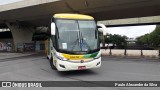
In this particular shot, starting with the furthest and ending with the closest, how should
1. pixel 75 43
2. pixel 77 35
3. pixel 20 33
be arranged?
pixel 20 33 → pixel 77 35 → pixel 75 43

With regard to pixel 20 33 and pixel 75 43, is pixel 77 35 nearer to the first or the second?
pixel 75 43

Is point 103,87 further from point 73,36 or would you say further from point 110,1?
point 110,1

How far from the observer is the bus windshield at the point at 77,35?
11.8 metres

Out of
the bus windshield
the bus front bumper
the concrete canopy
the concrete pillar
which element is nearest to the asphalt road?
the bus front bumper

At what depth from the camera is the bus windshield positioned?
11.8 m

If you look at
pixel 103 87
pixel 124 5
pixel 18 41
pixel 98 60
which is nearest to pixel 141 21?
pixel 124 5

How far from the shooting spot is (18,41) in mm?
51531

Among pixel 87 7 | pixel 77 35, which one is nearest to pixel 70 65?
pixel 77 35

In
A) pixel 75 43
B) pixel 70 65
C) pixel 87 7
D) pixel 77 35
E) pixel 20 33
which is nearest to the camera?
pixel 70 65

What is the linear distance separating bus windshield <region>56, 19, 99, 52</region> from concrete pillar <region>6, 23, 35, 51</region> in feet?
126

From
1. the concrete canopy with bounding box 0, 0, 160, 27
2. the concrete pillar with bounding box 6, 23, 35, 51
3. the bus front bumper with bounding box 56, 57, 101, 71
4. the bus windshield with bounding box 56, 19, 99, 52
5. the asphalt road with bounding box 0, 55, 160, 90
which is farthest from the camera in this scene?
the concrete pillar with bounding box 6, 23, 35, 51

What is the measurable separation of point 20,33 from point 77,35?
1598 inches

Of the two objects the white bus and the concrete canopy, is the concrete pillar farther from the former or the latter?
the white bus

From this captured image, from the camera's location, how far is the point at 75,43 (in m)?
11.8
